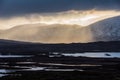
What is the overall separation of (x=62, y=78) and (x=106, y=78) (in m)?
5.98

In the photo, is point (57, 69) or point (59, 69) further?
point (57, 69)

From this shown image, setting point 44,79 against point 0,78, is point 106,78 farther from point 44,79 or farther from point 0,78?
point 0,78

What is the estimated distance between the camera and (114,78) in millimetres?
55812

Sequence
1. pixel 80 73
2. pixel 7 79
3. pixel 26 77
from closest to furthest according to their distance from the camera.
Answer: pixel 7 79 < pixel 26 77 < pixel 80 73

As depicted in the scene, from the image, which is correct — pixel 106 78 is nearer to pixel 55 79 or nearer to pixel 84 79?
pixel 84 79

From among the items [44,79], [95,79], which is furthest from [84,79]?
[44,79]

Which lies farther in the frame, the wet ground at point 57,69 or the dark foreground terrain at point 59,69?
the wet ground at point 57,69

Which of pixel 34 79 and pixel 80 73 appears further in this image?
pixel 80 73

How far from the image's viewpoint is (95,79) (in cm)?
5441

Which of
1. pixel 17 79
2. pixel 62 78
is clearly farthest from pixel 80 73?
pixel 17 79

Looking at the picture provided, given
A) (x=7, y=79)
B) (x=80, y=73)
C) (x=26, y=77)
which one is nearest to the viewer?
(x=7, y=79)

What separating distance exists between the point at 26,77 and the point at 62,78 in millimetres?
5004

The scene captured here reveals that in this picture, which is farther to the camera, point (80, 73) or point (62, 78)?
point (80, 73)

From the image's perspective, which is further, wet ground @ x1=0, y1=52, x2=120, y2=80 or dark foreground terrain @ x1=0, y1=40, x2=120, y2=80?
wet ground @ x1=0, y1=52, x2=120, y2=80
